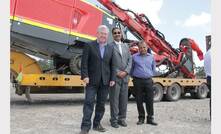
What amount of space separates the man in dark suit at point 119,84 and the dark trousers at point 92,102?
0.54 metres

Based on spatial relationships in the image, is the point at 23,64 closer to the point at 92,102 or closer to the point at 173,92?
the point at 92,102

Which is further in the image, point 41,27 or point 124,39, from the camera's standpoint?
point 124,39

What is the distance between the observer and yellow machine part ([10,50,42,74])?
9.65 metres

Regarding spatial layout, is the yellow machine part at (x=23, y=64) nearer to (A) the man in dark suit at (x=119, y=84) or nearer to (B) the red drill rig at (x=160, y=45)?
(B) the red drill rig at (x=160, y=45)

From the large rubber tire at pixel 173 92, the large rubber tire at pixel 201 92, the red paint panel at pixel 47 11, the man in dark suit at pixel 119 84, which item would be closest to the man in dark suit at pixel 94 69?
the man in dark suit at pixel 119 84

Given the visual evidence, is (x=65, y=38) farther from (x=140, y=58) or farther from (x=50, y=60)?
(x=140, y=58)

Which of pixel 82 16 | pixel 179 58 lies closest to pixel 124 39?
pixel 82 16

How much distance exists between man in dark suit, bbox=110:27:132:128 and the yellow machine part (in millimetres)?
3510

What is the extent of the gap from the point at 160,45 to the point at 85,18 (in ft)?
13.3

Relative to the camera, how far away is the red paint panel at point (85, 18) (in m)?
9.98

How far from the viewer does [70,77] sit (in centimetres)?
1030

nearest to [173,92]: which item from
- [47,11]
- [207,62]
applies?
[47,11]
